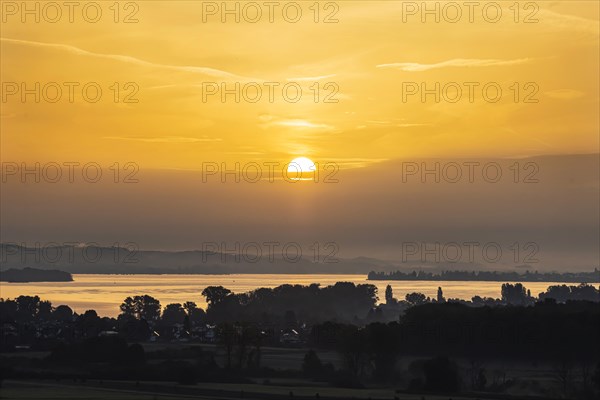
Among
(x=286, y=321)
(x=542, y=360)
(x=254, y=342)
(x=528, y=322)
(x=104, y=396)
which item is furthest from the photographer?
(x=286, y=321)

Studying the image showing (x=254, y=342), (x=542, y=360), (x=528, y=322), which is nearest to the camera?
(x=542, y=360)

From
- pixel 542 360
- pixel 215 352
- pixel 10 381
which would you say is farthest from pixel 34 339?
pixel 542 360

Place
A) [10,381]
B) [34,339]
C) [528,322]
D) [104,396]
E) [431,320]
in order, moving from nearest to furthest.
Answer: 1. [104,396]
2. [10,381]
3. [528,322]
4. [431,320]
5. [34,339]

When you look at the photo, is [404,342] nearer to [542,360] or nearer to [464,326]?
[464,326]

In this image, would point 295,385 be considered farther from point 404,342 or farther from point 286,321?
point 286,321

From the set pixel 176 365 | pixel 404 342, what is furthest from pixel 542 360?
pixel 176 365

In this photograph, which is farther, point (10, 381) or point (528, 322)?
point (528, 322)

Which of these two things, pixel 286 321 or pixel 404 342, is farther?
pixel 286 321

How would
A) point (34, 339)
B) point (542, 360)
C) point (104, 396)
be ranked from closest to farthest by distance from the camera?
1. point (104, 396)
2. point (542, 360)
3. point (34, 339)

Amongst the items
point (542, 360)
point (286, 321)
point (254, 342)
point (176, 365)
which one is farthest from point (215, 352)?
point (286, 321)
